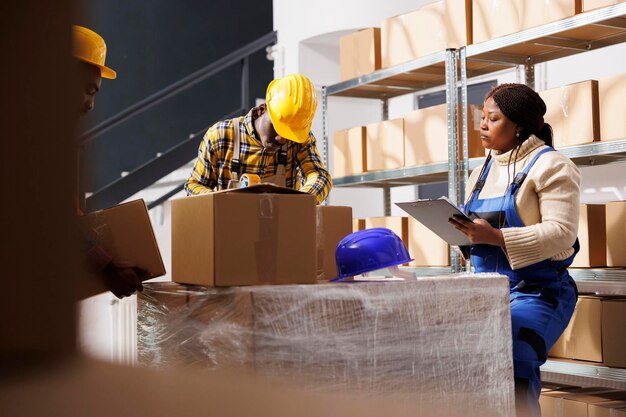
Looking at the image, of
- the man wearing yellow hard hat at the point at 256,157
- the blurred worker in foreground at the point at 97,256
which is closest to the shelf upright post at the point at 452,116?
the man wearing yellow hard hat at the point at 256,157

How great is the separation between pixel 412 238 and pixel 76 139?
4.19m

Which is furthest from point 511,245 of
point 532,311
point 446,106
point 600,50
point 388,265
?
point 600,50

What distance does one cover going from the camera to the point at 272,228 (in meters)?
2.16

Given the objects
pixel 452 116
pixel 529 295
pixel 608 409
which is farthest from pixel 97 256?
pixel 452 116

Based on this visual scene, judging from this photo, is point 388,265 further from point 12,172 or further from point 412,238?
point 412,238

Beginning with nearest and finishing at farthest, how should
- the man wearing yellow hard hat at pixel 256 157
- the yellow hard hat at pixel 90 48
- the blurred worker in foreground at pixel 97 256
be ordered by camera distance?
the blurred worker in foreground at pixel 97 256 → the yellow hard hat at pixel 90 48 → the man wearing yellow hard hat at pixel 256 157

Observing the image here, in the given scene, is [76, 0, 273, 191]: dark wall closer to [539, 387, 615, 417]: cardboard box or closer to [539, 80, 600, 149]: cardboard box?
[539, 80, 600, 149]: cardboard box

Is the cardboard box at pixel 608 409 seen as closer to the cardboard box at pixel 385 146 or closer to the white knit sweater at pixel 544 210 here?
the white knit sweater at pixel 544 210

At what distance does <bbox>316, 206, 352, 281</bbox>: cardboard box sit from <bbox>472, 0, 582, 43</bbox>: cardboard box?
2.09 m

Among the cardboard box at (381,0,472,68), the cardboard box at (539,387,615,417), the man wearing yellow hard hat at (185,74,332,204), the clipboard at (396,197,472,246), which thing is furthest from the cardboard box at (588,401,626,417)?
the cardboard box at (381,0,472,68)

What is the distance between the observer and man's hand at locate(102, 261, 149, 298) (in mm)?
2498

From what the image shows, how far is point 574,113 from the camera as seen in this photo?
4125 millimetres

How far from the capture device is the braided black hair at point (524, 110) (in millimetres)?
3223

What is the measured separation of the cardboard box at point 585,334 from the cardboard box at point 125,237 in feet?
7.54
